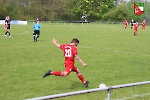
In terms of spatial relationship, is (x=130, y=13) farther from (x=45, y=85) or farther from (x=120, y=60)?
(x=45, y=85)

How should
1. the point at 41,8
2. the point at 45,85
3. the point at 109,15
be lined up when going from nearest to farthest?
the point at 45,85 < the point at 109,15 < the point at 41,8

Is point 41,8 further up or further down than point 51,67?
further up

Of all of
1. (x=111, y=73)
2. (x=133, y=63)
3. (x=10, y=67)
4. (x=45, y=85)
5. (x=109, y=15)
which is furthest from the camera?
(x=109, y=15)

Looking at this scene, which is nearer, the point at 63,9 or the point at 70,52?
the point at 70,52

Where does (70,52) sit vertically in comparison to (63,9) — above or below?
below

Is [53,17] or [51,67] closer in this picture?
[51,67]

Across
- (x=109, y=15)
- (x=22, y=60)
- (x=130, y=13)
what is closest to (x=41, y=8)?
(x=109, y=15)

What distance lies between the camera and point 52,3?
9794 cm

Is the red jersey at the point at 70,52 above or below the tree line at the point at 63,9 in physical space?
below

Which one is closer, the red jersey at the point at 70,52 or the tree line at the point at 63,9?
the red jersey at the point at 70,52

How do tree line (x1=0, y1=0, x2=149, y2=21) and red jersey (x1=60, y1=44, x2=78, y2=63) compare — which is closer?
red jersey (x1=60, y1=44, x2=78, y2=63)

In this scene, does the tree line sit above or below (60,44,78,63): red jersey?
above

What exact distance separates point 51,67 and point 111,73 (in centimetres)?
274

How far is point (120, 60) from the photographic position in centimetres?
1436
